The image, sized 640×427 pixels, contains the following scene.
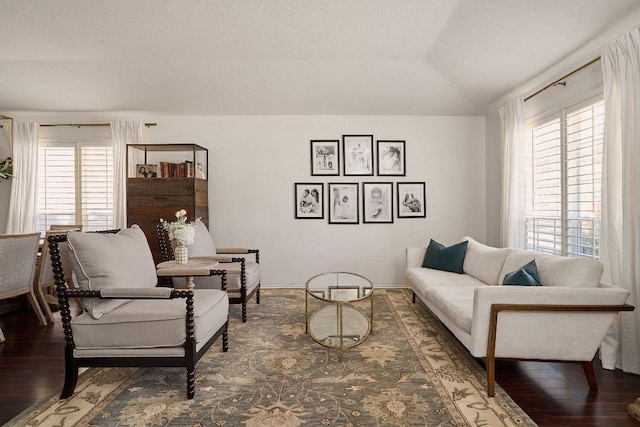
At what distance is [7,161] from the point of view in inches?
226

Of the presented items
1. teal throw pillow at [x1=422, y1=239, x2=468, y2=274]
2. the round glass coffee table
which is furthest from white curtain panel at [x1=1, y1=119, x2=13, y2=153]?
teal throw pillow at [x1=422, y1=239, x2=468, y2=274]

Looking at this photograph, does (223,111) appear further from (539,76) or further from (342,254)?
(539,76)

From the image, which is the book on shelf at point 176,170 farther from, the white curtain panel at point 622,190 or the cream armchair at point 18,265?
the white curtain panel at point 622,190

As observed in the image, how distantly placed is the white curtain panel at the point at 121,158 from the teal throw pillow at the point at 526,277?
213 inches

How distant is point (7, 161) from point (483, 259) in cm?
718

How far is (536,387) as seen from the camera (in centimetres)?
263

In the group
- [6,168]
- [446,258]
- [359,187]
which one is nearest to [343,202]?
[359,187]

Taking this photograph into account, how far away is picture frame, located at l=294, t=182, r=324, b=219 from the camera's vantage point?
19.1 ft

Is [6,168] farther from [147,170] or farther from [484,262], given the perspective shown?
[484,262]

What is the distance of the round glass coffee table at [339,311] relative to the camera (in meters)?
3.33

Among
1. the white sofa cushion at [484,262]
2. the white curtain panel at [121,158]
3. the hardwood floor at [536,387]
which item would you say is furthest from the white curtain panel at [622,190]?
the white curtain panel at [121,158]

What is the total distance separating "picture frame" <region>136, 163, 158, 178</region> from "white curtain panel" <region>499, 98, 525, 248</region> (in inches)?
197

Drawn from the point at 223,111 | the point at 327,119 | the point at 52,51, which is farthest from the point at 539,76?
the point at 52,51

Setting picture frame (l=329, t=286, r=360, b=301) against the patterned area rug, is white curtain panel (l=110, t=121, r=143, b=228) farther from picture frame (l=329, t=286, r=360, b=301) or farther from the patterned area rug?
picture frame (l=329, t=286, r=360, b=301)
